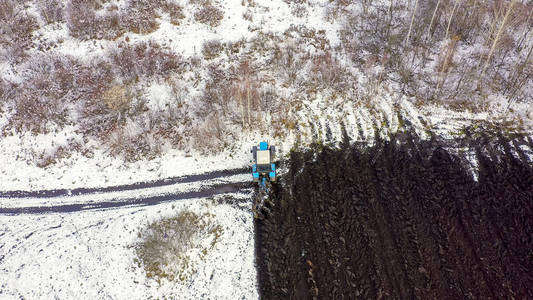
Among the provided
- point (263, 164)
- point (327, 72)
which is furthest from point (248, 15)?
point (263, 164)

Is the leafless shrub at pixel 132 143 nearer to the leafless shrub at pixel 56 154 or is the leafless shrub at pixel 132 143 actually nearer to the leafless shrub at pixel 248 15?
the leafless shrub at pixel 56 154

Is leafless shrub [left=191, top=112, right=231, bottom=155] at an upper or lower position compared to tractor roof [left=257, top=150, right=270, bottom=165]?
lower

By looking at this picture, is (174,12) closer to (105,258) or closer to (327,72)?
(327,72)

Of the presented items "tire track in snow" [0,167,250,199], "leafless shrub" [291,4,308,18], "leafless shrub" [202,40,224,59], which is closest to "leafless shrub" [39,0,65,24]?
"leafless shrub" [202,40,224,59]

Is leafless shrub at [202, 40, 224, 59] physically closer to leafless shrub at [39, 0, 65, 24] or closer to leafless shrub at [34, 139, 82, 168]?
leafless shrub at [34, 139, 82, 168]

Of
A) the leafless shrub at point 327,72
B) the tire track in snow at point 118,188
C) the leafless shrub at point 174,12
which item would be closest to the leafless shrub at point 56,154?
the tire track in snow at point 118,188

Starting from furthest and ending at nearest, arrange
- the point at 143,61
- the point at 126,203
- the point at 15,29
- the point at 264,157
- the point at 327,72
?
1. the point at 15,29
2. the point at 143,61
3. the point at 327,72
4. the point at 126,203
5. the point at 264,157

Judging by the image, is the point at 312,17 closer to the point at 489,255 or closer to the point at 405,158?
the point at 405,158
